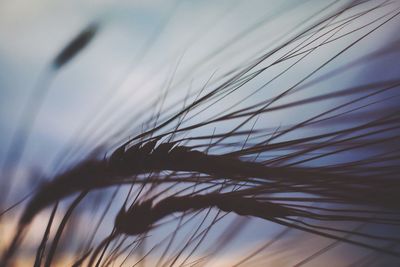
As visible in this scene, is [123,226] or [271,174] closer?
[271,174]

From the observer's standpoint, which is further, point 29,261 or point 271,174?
point 29,261

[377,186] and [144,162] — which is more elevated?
[144,162]

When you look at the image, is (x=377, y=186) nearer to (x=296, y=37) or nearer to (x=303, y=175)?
(x=303, y=175)

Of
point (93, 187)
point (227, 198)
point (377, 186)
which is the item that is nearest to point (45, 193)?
point (93, 187)

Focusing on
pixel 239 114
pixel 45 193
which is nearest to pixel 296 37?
pixel 239 114

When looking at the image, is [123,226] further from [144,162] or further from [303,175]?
[303,175]

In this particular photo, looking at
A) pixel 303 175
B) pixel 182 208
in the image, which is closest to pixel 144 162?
pixel 182 208

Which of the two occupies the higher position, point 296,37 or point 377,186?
point 296,37

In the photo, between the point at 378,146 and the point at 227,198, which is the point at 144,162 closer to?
the point at 227,198
